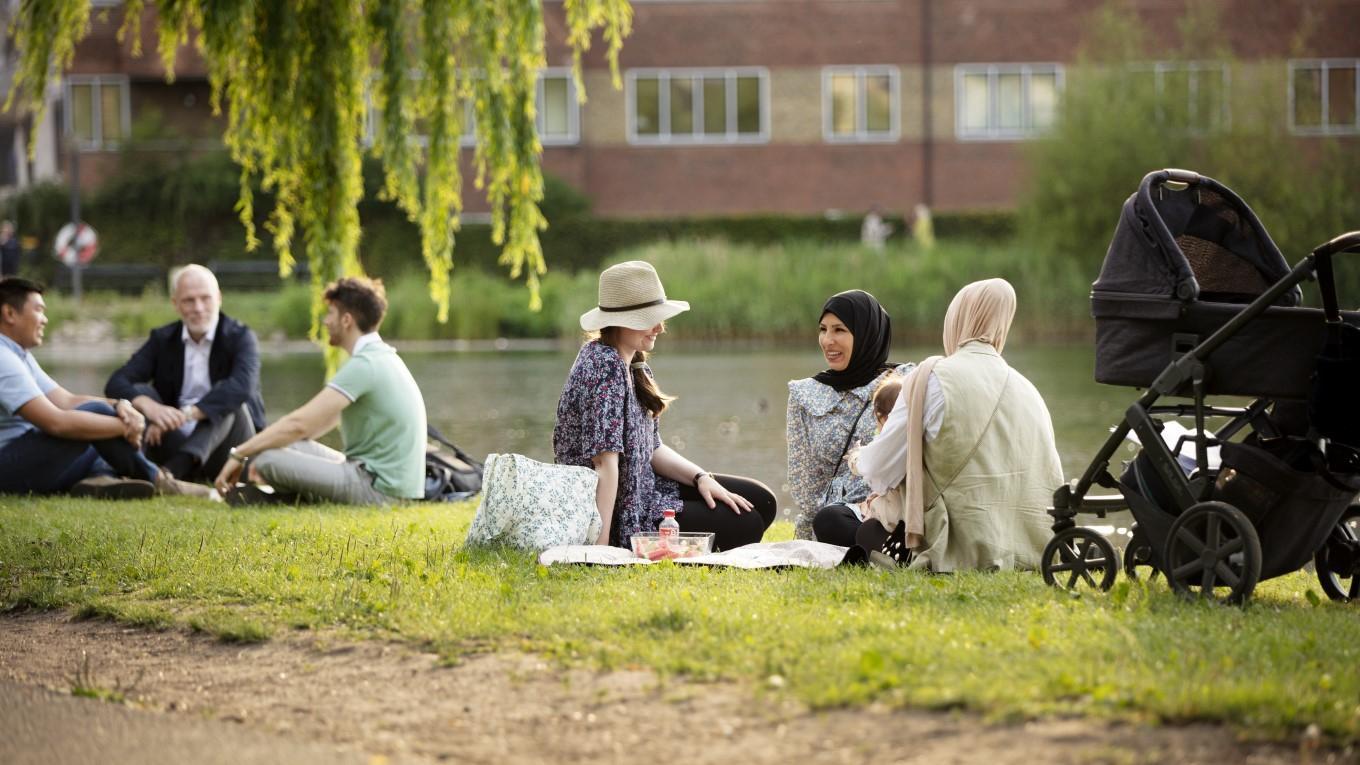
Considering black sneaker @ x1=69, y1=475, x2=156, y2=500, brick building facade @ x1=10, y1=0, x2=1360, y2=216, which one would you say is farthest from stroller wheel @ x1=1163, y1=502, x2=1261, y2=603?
brick building facade @ x1=10, y1=0, x2=1360, y2=216

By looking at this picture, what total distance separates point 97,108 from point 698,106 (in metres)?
15.5

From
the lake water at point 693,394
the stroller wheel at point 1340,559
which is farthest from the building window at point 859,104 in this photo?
the stroller wheel at point 1340,559

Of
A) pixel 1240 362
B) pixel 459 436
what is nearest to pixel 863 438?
pixel 1240 362

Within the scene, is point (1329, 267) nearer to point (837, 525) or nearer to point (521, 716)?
point (837, 525)

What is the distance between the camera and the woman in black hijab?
8.23 metres

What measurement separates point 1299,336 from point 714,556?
2728 mm

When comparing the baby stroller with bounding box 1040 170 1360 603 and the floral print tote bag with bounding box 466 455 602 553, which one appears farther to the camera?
the floral print tote bag with bounding box 466 455 602 553

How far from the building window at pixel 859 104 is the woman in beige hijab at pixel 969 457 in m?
37.8

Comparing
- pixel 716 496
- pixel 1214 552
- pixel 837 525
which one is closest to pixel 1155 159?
pixel 716 496

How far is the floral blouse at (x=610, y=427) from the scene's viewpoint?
26.0 feet

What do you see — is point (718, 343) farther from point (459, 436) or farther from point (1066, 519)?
point (1066, 519)

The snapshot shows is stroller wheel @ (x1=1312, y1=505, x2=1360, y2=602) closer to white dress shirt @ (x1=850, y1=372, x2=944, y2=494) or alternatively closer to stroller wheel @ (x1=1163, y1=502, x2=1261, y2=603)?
stroller wheel @ (x1=1163, y1=502, x2=1261, y2=603)

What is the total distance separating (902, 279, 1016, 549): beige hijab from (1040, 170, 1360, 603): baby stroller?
2.04 feet

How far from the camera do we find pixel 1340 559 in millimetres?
6734
